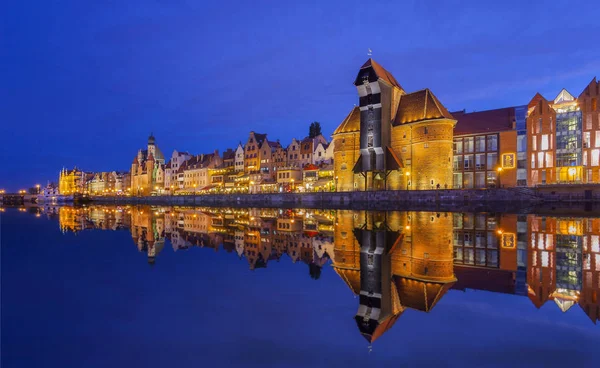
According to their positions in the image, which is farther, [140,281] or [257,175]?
[257,175]

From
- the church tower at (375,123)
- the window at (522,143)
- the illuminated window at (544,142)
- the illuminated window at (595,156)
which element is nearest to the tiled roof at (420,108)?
the church tower at (375,123)

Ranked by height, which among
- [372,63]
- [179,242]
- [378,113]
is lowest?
[179,242]

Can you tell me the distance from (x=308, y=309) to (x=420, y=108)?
47.4 metres

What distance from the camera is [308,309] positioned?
612cm

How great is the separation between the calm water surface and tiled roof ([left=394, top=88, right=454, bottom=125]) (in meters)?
38.6

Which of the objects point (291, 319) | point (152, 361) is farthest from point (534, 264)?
point (152, 361)

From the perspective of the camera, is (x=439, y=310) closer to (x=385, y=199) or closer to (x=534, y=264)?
(x=534, y=264)

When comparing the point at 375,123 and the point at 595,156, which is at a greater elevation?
the point at 375,123

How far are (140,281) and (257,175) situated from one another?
73229 millimetres

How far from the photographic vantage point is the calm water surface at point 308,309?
14.3ft

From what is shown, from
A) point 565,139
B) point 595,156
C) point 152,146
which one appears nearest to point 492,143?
point 565,139

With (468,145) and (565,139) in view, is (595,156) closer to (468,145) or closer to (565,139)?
(565,139)

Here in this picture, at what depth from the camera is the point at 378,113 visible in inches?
1965

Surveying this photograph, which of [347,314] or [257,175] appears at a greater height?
[257,175]
